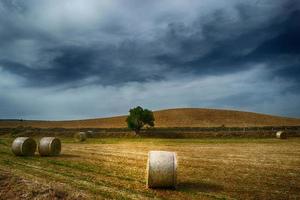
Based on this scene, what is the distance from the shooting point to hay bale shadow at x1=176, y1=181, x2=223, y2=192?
12375mm

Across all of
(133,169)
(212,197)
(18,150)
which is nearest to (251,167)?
(133,169)

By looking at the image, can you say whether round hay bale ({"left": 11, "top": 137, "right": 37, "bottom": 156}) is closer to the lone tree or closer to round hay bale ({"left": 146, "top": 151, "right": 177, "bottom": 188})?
round hay bale ({"left": 146, "top": 151, "right": 177, "bottom": 188})

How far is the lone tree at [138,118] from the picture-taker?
60.0 metres

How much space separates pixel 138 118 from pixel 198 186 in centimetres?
4715

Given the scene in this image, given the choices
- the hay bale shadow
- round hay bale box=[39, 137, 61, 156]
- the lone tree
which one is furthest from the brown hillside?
the hay bale shadow

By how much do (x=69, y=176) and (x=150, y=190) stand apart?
3.89 meters

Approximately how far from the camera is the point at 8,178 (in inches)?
479

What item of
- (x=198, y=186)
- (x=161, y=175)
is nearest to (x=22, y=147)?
(x=161, y=175)

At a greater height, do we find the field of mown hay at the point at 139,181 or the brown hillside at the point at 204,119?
the brown hillside at the point at 204,119

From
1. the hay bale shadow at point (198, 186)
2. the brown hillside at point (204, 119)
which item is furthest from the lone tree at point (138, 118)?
the hay bale shadow at point (198, 186)

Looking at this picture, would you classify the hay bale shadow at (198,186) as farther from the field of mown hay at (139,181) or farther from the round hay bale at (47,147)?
the round hay bale at (47,147)

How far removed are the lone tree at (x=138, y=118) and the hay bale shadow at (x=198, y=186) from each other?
46275mm

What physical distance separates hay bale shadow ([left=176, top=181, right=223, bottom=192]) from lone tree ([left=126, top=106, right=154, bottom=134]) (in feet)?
152

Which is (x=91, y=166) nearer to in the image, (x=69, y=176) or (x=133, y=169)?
(x=133, y=169)
